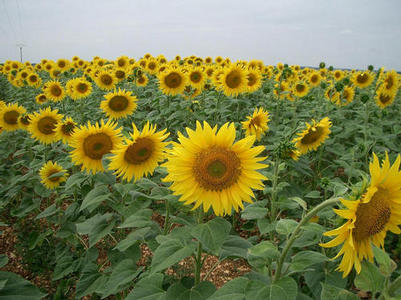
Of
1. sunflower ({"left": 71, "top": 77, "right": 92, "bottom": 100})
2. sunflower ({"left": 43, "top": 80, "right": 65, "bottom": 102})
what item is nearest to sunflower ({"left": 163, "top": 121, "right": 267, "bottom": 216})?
sunflower ({"left": 71, "top": 77, "right": 92, "bottom": 100})

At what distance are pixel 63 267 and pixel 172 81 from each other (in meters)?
3.83

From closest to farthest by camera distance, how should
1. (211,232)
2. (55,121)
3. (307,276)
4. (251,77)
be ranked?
(211,232) → (307,276) → (55,121) → (251,77)

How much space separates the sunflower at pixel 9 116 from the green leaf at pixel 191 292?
445 centimetres

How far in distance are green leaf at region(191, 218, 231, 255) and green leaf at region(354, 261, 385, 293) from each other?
627mm

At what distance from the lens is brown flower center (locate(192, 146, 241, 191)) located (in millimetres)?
1581

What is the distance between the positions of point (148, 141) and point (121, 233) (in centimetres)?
121

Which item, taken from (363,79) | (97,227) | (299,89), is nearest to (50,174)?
(97,227)

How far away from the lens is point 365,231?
122 cm

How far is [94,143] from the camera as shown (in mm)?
2588

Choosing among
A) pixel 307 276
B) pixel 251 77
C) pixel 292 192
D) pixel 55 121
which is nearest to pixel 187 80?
pixel 251 77

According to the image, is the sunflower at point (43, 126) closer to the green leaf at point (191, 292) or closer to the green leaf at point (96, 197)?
the green leaf at point (96, 197)

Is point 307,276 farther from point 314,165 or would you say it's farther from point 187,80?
point 187,80

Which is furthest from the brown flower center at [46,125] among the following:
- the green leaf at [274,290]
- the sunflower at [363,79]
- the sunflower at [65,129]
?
the sunflower at [363,79]

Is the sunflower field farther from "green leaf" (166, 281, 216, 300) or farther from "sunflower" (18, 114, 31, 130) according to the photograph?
"sunflower" (18, 114, 31, 130)
